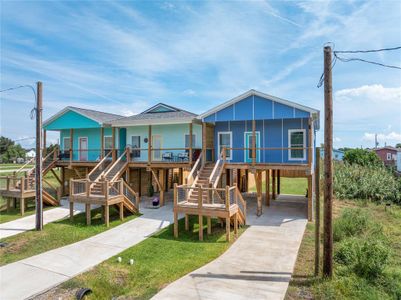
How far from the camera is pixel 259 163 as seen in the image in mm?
15219

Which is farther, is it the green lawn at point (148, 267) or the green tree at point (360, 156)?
the green tree at point (360, 156)

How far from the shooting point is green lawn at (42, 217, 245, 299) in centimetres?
714

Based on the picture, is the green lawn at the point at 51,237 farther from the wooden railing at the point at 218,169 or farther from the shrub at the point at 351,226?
the shrub at the point at 351,226

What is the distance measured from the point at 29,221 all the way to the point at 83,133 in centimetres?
919

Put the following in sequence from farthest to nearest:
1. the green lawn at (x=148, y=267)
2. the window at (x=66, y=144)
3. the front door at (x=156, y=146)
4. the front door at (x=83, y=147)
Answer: the window at (x=66, y=144) < the front door at (x=83, y=147) < the front door at (x=156, y=146) < the green lawn at (x=148, y=267)

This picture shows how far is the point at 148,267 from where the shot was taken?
8445mm

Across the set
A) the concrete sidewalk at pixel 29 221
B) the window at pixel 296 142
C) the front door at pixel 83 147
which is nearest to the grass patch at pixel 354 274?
the window at pixel 296 142

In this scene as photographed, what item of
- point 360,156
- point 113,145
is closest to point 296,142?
point 113,145

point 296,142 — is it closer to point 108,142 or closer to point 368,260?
point 368,260

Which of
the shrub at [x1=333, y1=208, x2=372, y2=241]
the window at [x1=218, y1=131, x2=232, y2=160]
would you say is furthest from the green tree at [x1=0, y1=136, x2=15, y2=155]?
the shrub at [x1=333, y1=208, x2=372, y2=241]

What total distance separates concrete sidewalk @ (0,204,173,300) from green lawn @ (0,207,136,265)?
517 mm

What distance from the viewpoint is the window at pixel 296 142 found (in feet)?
50.6

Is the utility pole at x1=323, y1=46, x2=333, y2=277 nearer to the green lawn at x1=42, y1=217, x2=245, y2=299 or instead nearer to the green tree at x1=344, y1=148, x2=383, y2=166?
the green lawn at x1=42, y1=217, x2=245, y2=299

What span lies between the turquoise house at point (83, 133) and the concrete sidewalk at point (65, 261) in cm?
885
